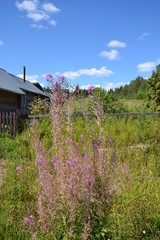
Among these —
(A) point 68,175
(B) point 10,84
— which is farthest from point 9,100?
(A) point 68,175

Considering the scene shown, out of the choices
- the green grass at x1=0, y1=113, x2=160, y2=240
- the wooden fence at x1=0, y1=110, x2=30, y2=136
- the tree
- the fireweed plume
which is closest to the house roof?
the wooden fence at x1=0, y1=110, x2=30, y2=136

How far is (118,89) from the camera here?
2953 inches

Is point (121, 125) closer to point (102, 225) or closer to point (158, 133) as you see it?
point (158, 133)

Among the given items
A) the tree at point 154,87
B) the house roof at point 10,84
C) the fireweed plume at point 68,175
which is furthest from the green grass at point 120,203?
the house roof at point 10,84

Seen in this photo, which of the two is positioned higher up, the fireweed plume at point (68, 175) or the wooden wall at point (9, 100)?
the wooden wall at point (9, 100)

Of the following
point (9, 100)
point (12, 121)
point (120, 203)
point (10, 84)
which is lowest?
point (120, 203)

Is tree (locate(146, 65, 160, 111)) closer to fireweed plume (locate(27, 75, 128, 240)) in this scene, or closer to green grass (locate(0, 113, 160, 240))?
green grass (locate(0, 113, 160, 240))

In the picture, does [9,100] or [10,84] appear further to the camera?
[10,84]

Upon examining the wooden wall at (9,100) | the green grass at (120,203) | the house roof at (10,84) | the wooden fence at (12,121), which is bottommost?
the green grass at (120,203)

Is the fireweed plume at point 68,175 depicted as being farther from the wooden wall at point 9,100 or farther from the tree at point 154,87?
the wooden wall at point 9,100

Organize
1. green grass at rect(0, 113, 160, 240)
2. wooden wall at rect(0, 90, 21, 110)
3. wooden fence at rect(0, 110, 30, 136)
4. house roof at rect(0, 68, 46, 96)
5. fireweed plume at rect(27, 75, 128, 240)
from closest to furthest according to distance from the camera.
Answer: fireweed plume at rect(27, 75, 128, 240) < green grass at rect(0, 113, 160, 240) < wooden fence at rect(0, 110, 30, 136) < house roof at rect(0, 68, 46, 96) < wooden wall at rect(0, 90, 21, 110)

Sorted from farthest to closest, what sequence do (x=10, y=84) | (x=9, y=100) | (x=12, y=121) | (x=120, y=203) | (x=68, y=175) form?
(x=10, y=84)
(x=9, y=100)
(x=12, y=121)
(x=120, y=203)
(x=68, y=175)

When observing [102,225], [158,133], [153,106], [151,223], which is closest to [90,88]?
[102,225]

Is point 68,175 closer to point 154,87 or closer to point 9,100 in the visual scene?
point 154,87
